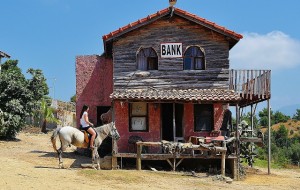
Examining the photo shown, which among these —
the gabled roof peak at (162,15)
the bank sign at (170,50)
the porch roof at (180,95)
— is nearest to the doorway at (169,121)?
the porch roof at (180,95)

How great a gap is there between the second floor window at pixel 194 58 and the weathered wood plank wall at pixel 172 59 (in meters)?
0.22

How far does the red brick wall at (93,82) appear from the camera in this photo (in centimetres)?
2319

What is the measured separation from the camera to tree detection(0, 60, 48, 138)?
2750cm

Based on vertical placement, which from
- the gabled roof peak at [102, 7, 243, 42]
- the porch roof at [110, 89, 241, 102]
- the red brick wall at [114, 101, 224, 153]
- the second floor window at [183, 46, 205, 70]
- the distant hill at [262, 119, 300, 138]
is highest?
the gabled roof peak at [102, 7, 243, 42]

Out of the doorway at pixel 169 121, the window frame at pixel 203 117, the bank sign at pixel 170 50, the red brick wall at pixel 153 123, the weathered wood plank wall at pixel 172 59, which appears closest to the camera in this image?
the red brick wall at pixel 153 123

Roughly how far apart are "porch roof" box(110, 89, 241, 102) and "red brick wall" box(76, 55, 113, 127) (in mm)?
2971

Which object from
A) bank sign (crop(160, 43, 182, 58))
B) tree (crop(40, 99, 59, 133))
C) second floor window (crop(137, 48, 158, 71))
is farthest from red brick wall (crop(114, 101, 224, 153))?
tree (crop(40, 99, 59, 133))

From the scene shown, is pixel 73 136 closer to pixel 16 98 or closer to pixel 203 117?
pixel 203 117

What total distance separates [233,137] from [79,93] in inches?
359

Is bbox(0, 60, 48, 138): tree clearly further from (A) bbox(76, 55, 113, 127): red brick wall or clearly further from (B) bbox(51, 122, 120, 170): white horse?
(B) bbox(51, 122, 120, 170): white horse

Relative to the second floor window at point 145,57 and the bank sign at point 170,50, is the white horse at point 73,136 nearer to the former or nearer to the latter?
the second floor window at point 145,57

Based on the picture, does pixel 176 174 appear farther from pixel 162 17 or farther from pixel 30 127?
pixel 30 127

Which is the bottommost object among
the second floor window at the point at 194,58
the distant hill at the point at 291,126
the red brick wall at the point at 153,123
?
the distant hill at the point at 291,126

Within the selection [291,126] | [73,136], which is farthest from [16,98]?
[291,126]
